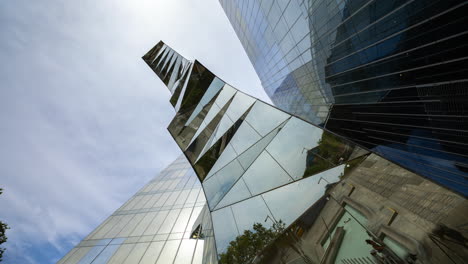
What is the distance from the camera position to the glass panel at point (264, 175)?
19.8ft

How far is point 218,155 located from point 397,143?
14.4m

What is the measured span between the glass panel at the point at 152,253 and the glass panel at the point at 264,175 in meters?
9.16

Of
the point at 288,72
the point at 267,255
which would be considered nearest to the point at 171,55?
the point at 288,72

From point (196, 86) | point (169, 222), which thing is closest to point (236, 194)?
point (196, 86)

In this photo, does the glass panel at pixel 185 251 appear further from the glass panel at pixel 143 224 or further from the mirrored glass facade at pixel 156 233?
the glass panel at pixel 143 224

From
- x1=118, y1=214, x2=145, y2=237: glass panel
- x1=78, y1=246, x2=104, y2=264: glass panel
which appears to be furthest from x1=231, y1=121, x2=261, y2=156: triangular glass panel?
x1=78, y1=246, x2=104, y2=264: glass panel

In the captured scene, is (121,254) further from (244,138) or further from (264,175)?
(264,175)

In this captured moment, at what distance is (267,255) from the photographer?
486 cm

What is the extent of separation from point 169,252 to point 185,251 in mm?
1107

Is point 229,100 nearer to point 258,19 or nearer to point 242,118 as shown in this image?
point 242,118

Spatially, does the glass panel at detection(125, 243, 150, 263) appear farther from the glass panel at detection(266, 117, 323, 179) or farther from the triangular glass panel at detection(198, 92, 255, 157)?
the glass panel at detection(266, 117, 323, 179)

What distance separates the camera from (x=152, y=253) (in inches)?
483

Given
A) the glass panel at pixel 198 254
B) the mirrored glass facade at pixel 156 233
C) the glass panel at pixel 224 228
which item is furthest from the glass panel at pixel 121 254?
the glass panel at pixel 224 228

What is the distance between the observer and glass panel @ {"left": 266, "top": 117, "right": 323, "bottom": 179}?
542 centimetres
